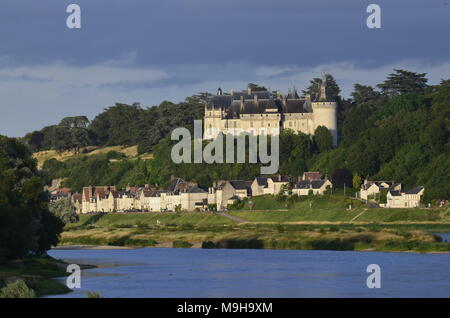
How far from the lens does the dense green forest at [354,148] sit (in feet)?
450

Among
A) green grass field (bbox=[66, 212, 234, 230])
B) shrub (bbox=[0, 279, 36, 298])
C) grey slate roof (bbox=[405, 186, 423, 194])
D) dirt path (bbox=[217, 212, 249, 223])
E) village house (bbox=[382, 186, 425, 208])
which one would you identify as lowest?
green grass field (bbox=[66, 212, 234, 230])

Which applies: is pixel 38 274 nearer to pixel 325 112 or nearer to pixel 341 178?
pixel 341 178

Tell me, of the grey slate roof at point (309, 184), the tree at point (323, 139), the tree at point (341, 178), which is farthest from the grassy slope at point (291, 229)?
the tree at point (323, 139)

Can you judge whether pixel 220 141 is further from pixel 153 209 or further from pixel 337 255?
pixel 337 255

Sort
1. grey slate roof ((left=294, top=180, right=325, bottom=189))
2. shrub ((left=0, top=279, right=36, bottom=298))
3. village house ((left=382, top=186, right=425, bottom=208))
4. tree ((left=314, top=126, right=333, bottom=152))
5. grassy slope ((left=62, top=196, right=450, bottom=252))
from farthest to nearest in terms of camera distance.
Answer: tree ((left=314, top=126, right=333, bottom=152))
grey slate roof ((left=294, top=180, right=325, bottom=189))
village house ((left=382, top=186, right=425, bottom=208))
grassy slope ((left=62, top=196, right=450, bottom=252))
shrub ((left=0, top=279, right=36, bottom=298))

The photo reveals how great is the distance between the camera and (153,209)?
497 feet

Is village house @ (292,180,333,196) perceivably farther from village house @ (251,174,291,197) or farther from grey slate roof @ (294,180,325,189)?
village house @ (251,174,291,197)

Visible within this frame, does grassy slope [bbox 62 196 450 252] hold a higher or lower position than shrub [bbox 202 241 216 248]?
higher

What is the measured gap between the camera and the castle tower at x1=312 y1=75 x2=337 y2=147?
525 feet

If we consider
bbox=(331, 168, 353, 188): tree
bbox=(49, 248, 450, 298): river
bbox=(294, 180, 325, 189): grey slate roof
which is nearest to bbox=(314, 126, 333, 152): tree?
bbox=(294, 180, 325, 189): grey slate roof

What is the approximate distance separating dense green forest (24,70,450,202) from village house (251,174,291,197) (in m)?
5.94

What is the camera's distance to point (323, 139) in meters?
158

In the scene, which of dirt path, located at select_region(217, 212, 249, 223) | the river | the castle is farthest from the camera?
the castle
